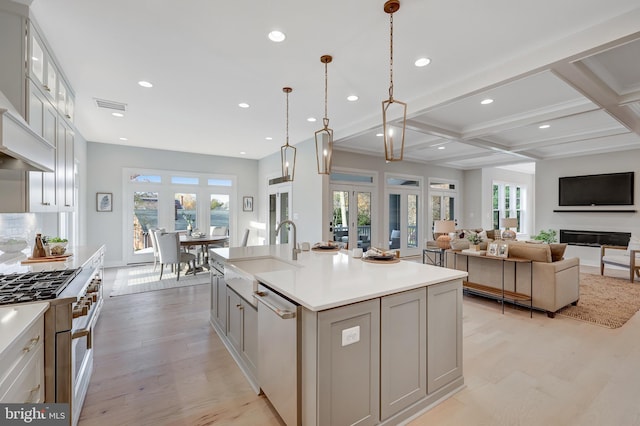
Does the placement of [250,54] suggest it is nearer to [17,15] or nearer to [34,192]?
[17,15]

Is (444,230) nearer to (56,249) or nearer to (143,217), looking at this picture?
(56,249)

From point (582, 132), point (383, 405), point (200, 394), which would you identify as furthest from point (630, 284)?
point (200, 394)

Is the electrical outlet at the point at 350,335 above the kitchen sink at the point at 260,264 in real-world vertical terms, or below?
below

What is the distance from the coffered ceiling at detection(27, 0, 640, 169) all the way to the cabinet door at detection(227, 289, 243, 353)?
239cm

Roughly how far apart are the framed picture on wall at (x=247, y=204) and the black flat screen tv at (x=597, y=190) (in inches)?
331

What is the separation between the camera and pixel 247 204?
8469mm

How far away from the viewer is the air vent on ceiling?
4.13 meters

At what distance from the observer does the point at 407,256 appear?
319 inches

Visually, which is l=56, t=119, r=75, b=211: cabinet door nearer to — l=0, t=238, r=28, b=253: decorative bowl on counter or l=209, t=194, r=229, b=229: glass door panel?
l=0, t=238, r=28, b=253: decorative bowl on counter

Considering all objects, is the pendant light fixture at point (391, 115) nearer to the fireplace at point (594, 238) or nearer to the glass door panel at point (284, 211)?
the glass door panel at point (284, 211)

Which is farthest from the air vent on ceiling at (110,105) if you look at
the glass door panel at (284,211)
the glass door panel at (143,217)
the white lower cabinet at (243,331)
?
the glass door panel at (284,211)

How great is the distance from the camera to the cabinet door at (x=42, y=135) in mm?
2245

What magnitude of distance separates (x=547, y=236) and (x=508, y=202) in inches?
146

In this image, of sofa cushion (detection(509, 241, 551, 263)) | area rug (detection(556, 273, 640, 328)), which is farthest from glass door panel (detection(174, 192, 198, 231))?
area rug (detection(556, 273, 640, 328))
